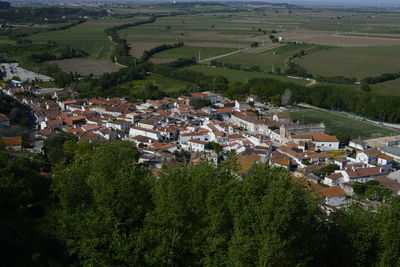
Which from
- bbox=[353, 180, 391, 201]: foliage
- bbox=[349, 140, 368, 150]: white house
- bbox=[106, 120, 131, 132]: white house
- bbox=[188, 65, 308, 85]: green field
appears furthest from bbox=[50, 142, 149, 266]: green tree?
bbox=[188, 65, 308, 85]: green field

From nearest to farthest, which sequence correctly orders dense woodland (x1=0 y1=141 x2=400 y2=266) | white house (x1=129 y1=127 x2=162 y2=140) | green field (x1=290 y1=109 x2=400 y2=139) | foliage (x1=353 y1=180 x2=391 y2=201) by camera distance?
dense woodland (x1=0 y1=141 x2=400 y2=266)
foliage (x1=353 y1=180 x2=391 y2=201)
white house (x1=129 y1=127 x2=162 y2=140)
green field (x1=290 y1=109 x2=400 y2=139)

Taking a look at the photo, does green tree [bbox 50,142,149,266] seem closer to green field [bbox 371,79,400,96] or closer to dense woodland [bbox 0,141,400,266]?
dense woodland [bbox 0,141,400,266]

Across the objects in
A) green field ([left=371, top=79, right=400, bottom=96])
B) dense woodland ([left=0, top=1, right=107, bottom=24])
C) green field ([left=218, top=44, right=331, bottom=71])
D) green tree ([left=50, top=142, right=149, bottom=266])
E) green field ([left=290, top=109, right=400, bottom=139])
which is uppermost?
dense woodland ([left=0, top=1, right=107, bottom=24])

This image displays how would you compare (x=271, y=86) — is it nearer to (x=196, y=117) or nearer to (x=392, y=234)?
(x=196, y=117)

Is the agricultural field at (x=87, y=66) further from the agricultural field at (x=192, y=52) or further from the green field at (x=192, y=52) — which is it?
the green field at (x=192, y=52)

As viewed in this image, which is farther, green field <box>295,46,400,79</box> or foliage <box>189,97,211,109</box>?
green field <box>295,46,400,79</box>

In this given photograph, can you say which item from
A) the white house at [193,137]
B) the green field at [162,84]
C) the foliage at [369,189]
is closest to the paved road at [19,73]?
Result: the green field at [162,84]

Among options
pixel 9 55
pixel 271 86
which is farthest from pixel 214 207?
pixel 9 55
